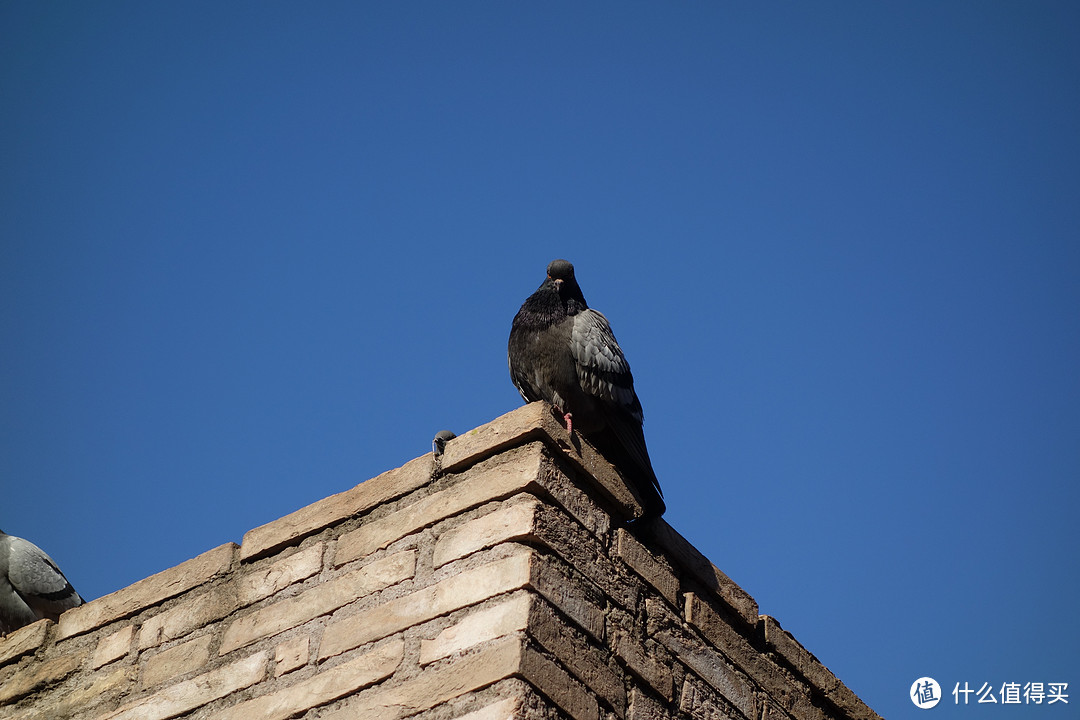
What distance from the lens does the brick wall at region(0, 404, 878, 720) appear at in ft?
10.7

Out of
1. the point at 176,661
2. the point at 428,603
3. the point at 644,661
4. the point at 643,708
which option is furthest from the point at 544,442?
the point at 176,661

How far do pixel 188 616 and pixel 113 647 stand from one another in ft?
1.27

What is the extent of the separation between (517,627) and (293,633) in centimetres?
97

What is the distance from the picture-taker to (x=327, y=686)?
345 centimetres

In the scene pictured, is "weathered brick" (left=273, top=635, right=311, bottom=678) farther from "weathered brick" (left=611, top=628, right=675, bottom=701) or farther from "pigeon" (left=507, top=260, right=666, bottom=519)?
"pigeon" (left=507, top=260, right=666, bottom=519)

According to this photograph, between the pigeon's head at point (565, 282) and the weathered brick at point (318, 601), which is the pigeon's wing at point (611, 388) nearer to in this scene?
the pigeon's head at point (565, 282)

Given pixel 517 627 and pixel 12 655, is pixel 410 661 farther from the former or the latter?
pixel 12 655

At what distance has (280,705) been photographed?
3.52m

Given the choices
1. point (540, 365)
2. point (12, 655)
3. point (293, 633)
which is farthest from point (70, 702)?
point (540, 365)

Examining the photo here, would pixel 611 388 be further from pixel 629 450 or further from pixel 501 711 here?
pixel 501 711

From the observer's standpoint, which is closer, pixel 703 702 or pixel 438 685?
pixel 438 685

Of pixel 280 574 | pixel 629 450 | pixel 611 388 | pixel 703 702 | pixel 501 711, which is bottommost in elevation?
pixel 501 711

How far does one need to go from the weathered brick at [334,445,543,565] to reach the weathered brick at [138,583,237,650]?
0.52 m

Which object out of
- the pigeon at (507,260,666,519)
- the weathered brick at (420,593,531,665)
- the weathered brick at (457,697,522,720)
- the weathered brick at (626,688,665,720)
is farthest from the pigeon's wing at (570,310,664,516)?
the weathered brick at (457,697,522,720)
